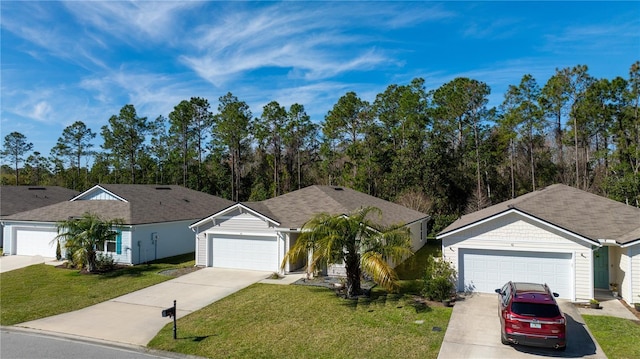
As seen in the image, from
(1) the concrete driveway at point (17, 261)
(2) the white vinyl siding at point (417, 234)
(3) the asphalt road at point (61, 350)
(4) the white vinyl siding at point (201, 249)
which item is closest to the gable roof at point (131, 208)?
(1) the concrete driveway at point (17, 261)

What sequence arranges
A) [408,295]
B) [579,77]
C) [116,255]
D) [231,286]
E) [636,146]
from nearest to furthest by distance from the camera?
[408,295] < [231,286] < [116,255] < [636,146] < [579,77]

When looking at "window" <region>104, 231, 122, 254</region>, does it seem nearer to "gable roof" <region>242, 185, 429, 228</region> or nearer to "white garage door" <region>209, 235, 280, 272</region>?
"white garage door" <region>209, 235, 280, 272</region>

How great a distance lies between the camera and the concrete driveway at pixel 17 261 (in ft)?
73.3

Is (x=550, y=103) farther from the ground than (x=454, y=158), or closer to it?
farther from the ground

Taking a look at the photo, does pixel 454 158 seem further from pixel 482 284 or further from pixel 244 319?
pixel 244 319

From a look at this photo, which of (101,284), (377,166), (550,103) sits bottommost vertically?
(101,284)

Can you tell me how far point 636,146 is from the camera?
106 feet

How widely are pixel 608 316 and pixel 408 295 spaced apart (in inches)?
254

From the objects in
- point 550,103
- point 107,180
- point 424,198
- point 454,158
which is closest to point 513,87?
point 550,103

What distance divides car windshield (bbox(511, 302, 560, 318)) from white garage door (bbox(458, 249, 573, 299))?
5539 millimetres

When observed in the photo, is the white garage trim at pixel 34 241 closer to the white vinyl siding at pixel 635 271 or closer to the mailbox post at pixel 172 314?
the mailbox post at pixel 172 314

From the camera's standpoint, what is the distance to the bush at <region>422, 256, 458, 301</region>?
14.5m

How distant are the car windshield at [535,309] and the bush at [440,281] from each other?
14.3ft

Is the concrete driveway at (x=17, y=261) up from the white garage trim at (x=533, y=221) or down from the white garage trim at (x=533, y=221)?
down
